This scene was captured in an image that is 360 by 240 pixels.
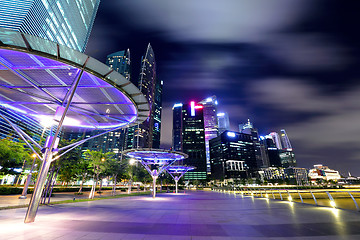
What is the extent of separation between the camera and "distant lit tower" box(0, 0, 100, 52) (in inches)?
2810

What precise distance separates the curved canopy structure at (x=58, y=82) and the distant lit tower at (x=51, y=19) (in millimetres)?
51577

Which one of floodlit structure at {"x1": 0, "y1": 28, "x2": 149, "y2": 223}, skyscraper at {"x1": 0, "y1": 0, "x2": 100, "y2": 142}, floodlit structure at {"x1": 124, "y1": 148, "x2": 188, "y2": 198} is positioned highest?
skyscraper at {"x1": 0, "y1": 0, "x2": 100, "y2": 142}

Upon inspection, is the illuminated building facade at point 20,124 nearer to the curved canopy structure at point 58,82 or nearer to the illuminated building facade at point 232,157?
the curved canopy structure at point 58,82

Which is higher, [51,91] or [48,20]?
[48,20]

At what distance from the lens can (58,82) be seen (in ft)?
32.7

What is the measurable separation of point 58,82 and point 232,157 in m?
179

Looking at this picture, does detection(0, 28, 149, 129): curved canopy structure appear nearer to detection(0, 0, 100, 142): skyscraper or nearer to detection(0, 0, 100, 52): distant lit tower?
detection(0, 0, 100, 142): skyscraper

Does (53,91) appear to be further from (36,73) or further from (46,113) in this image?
(46,113)

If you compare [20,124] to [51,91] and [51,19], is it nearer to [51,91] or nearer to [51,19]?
[51,91]

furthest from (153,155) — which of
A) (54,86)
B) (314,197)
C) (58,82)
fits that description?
(314,197)

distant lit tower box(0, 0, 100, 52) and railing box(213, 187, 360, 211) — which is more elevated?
distant lit tower box(0, 0, 100, 52)

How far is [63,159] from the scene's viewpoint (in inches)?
706

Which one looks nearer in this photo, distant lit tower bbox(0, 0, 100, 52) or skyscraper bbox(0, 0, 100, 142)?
skyscraper bbox(0, 0, 100, 142)

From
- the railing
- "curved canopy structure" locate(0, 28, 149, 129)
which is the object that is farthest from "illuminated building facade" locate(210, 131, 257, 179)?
"curved canopy structure" locate(0, 28, 149, 129)
